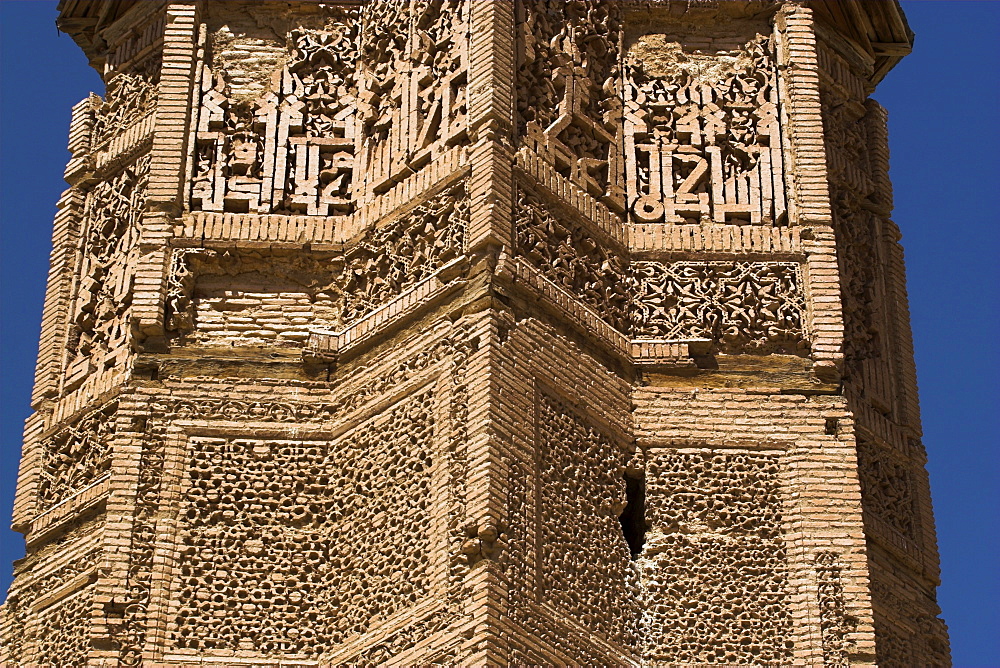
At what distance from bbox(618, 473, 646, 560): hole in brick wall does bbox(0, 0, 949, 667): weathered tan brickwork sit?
35 mm

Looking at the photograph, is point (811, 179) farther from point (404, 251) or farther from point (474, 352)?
point (474, 352)

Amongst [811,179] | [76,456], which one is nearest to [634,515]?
[811,179]

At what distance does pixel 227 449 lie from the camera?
582 inches

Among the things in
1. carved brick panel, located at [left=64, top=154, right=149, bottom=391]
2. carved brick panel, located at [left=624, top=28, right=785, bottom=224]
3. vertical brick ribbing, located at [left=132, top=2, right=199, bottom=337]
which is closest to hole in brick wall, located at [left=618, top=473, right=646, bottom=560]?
carved brick panel, located at [left=624, top=28, right=785, bottom=224]

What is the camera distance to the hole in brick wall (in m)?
14.5

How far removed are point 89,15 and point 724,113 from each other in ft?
15.3

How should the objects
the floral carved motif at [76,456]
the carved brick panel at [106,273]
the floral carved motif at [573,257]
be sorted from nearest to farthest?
the floral carved motif at [573,257], the floral carved motif at [76,456], the carved brick panel at [106,273]

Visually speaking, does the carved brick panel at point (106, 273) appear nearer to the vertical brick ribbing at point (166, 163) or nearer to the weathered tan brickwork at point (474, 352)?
the weathered tan brickwork at point (474, 352)

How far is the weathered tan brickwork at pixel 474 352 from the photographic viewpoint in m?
14.1

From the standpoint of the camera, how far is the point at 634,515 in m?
14.7

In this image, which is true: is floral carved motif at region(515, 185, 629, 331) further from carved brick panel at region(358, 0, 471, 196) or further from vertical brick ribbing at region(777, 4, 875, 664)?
vertical brick ribbing at region(777, 4, 875, 664)

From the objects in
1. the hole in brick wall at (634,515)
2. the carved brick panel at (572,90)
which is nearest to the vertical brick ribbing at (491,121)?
the carved brick panel at (572,90)

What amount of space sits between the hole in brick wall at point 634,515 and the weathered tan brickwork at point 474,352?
0.04 meters

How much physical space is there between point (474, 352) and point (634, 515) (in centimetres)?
145
